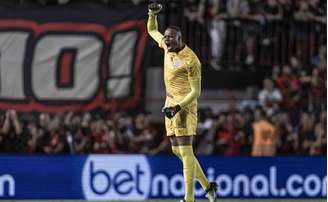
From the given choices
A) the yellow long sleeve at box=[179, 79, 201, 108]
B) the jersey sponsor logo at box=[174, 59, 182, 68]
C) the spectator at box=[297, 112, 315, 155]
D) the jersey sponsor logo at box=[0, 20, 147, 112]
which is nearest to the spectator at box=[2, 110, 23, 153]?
the jersey sponsor logo at box=[0, 20, 147, 112]

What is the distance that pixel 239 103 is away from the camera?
2061 centimetres

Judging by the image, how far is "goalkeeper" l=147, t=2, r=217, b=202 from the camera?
13.3m

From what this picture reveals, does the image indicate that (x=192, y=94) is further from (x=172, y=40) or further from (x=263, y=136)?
(x=263, y=136)

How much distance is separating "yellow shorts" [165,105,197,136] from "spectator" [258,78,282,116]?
6126 millimetres

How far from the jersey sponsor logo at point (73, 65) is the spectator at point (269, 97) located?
2.45m

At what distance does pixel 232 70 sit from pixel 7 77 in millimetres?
4664

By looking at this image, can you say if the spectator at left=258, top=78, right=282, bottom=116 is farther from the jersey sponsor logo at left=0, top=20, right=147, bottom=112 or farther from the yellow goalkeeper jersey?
the yellow goalkeeper jersey

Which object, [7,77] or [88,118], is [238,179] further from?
[7,77]

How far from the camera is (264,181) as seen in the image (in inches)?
703

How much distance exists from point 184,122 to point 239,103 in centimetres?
691

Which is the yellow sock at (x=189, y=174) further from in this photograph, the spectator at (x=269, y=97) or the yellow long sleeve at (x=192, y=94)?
the spectator at (x=269, y=97)

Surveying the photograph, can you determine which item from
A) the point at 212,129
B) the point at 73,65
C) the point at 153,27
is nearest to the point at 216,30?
the point at 212,129

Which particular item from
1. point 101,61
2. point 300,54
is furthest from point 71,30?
point 300,54

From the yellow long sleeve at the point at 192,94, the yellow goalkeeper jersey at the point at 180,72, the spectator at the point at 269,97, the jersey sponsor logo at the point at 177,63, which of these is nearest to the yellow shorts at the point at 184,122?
the yellow goalkeeper jersey at the point at 180,72
